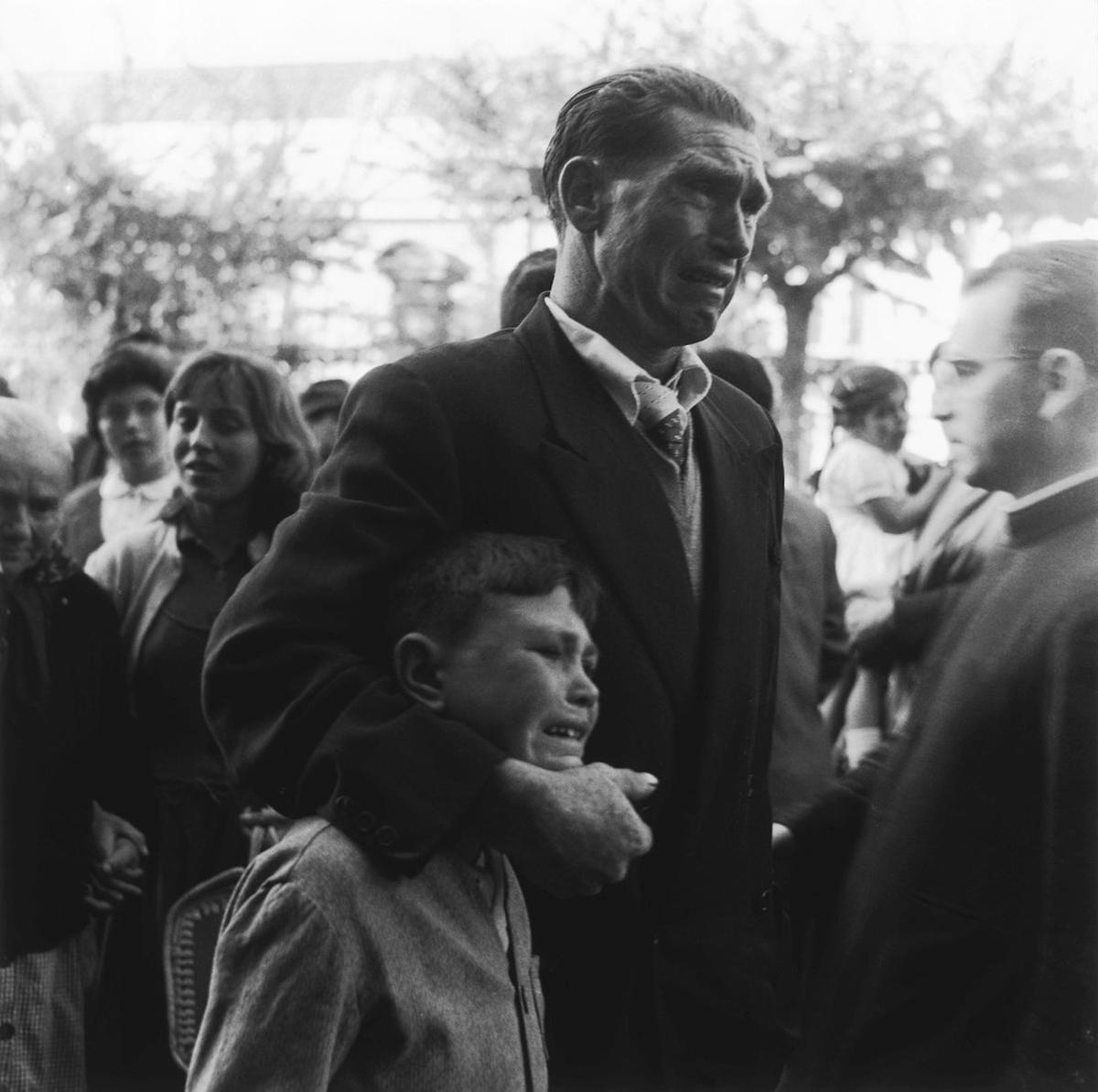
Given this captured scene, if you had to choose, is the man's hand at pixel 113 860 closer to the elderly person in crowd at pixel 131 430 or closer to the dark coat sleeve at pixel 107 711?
the dark coat sleeve at pixel 107 711

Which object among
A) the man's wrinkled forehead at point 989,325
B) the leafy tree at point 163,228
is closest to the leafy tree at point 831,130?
the leafy tree at point 163,228

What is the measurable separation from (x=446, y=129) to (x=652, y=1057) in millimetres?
14782

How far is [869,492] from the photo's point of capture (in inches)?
238

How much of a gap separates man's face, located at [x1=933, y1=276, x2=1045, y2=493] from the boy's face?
0.67 meters

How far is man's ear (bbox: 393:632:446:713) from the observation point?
2.21m

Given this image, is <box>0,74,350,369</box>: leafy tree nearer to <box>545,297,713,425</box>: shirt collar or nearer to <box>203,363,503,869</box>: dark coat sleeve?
<box>545,297,713,425</box>: shirt collar

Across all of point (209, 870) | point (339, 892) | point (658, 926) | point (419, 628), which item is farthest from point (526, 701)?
point (209, 870)

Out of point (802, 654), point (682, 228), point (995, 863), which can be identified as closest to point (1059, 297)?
point (682, 228)

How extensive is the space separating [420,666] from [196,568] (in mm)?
2091

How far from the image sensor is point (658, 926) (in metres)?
2.45

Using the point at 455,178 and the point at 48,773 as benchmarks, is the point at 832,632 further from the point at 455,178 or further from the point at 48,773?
the point at 455,178

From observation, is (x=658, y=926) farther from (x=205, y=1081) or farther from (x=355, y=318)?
(x=355, y=318)

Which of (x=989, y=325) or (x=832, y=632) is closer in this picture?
(x=989, y=325)

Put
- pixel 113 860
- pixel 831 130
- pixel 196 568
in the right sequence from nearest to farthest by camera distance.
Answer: pixel 113 860
pixel 196 568
pixel 831 130
